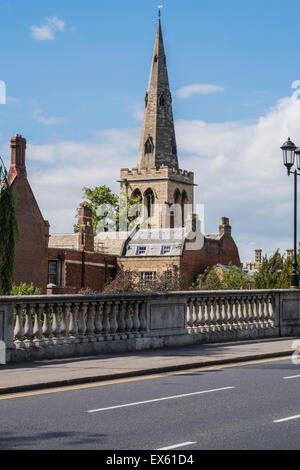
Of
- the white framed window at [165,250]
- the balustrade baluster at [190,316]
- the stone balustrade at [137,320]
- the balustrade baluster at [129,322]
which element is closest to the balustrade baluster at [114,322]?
the stone balustrade at [137,320]

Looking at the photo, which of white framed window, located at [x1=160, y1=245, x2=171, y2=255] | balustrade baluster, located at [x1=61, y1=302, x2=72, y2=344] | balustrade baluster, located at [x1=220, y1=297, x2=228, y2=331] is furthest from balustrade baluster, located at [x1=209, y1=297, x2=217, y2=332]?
white framed window, located at [x1=160, y1=245, x2=171, y2=255]

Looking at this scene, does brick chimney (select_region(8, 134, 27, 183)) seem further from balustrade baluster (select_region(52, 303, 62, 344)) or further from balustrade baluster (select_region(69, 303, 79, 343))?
balustrade baluster (select_region(52, 303, 62, 344))

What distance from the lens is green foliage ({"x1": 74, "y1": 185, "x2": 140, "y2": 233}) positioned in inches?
3684

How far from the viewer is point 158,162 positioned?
131 metres

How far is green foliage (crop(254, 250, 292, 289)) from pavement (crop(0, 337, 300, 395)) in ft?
49.0

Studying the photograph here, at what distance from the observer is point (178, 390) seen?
11.9m

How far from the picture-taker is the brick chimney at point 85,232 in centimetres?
6756

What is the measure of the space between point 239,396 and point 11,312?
200 inches

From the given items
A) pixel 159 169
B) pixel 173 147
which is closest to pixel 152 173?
pixel 159 169

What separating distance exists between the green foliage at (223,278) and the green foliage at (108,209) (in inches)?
923

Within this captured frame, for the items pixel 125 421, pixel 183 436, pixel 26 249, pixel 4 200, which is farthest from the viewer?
pixel 26 249

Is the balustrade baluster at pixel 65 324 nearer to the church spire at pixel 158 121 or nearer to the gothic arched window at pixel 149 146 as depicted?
the church spire at pixel 158 121
